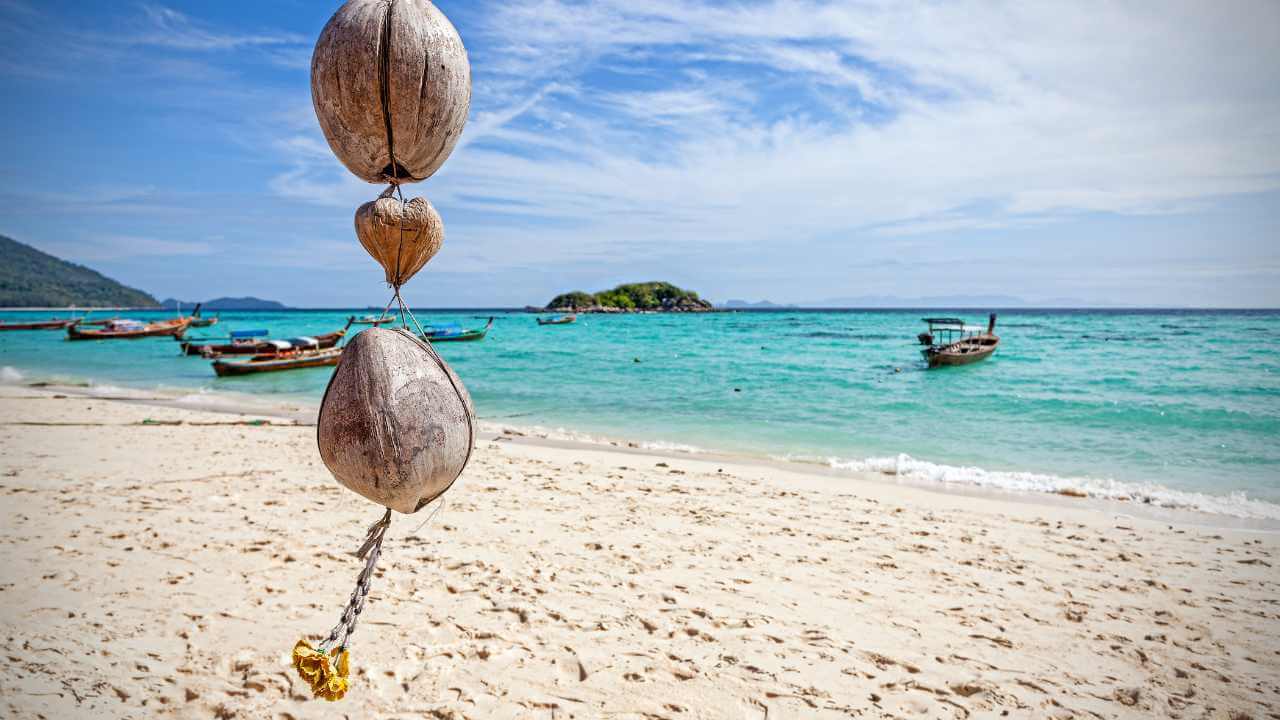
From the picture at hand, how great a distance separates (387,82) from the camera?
1.26 meters

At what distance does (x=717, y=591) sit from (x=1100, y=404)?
17996 mm

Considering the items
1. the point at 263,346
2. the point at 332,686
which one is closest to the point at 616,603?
the point at 332,686

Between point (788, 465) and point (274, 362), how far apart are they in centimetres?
2028

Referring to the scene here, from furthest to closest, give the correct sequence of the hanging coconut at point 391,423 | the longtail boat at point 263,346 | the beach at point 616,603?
the longtail boat at point 263,346
the beach at point 616,603
the hanging coconut at point 391,423

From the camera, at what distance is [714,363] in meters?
30.2

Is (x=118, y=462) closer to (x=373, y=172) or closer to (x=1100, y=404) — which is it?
(x=373, y=172)

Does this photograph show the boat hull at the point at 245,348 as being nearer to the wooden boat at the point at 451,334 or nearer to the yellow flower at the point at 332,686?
the wooden boat at the point at 451,334

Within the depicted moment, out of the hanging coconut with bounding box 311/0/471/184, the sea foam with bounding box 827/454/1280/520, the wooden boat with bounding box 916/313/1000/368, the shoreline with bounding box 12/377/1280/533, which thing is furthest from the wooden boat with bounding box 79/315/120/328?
the hanging coconut with bounding box 311/0/471/184

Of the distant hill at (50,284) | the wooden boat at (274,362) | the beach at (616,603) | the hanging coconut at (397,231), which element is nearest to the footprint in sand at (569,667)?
the beach at (616,603)

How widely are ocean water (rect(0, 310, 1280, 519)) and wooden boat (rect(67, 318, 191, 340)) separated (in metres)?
6.70

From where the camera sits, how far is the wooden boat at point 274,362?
23109mm

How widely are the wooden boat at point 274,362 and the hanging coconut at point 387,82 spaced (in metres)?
24.3

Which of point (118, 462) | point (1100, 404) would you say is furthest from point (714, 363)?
point (118, 462)

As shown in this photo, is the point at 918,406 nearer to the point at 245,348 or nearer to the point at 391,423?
the point at 391,423
